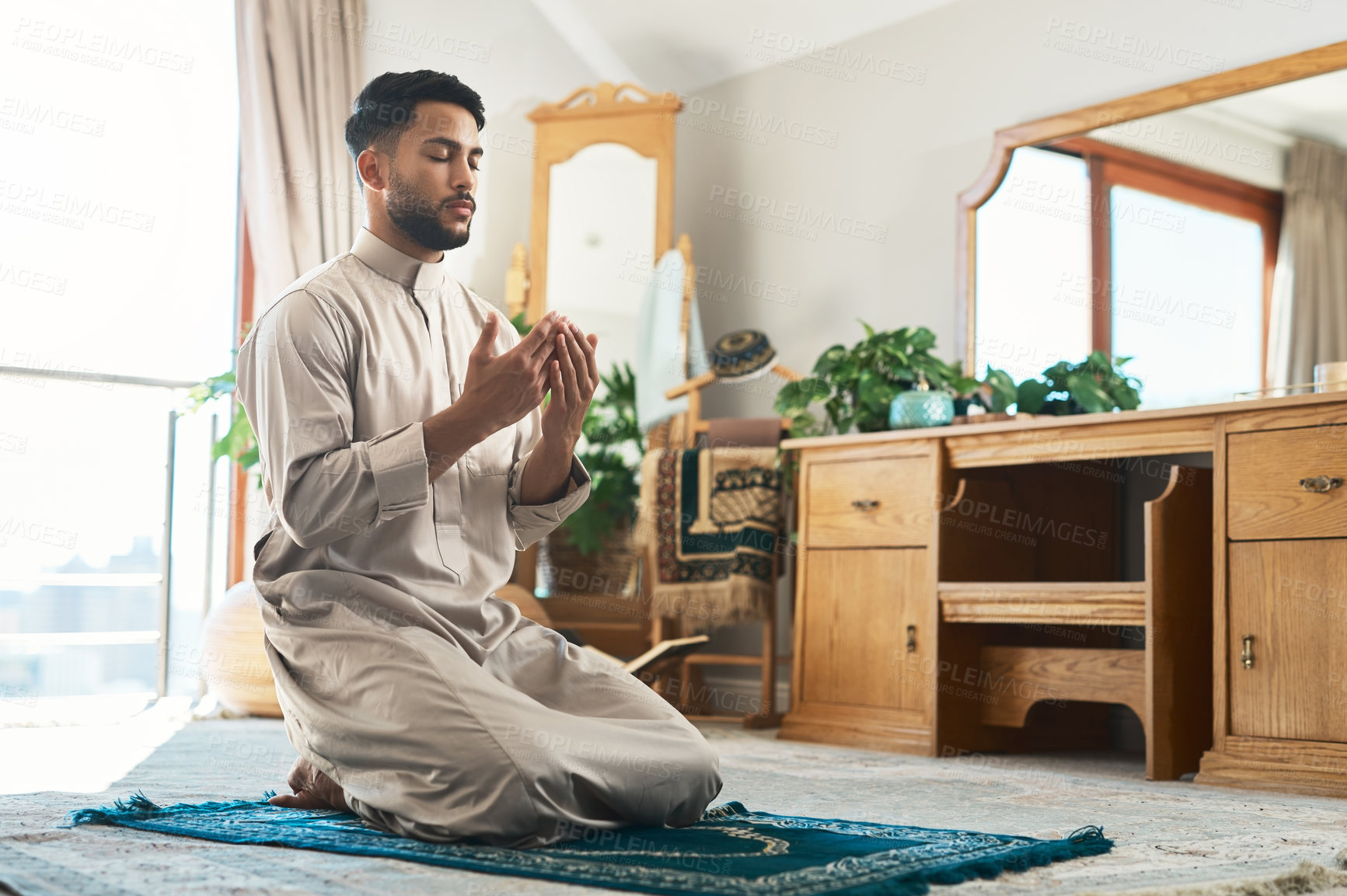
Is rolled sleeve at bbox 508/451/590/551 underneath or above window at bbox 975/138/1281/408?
underneath

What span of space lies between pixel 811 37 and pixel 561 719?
3.58 meters

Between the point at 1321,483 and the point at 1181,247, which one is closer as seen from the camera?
the point at 1321,483

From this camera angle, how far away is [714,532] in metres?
3.95

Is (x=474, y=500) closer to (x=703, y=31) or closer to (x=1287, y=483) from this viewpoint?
(x=1287, y=483)

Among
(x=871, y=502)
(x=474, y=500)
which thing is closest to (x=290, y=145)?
(x=871, y=502)

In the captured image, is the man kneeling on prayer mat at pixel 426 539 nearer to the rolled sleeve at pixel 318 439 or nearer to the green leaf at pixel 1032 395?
the rolled sleeve at pixel 318 439

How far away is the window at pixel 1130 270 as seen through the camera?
3.33 m

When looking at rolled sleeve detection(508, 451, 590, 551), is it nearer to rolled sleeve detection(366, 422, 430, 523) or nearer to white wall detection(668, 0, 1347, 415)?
rolled sleeve detection(366, 422, 430, 523)

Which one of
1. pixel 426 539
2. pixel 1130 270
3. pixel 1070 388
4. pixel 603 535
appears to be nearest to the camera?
pixel 426 539

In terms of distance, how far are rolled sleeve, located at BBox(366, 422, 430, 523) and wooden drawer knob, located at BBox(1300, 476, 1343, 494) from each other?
6.14ft

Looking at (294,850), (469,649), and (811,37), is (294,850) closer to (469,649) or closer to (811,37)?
(469,649)

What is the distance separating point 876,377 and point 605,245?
1532 mm

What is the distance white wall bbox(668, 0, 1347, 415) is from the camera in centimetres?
361

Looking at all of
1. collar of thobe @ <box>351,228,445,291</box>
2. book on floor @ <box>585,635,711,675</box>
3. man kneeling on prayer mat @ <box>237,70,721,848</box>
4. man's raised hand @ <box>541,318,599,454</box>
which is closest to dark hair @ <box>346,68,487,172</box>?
man kneeling on prayer mat @ <box>237,70,721,848</box>
